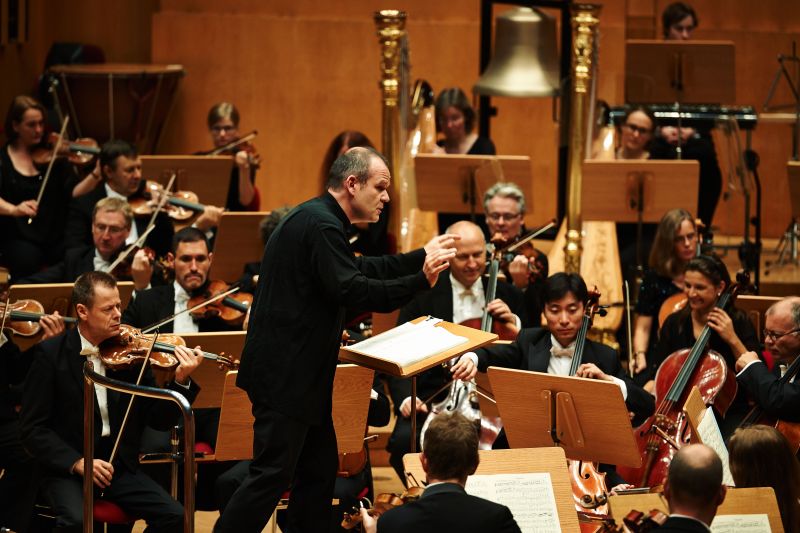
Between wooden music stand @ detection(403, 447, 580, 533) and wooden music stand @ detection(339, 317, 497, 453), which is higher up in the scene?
wooden music stand @ detection(339, 317, 497, 453)

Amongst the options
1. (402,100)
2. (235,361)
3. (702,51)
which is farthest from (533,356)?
(702,51)

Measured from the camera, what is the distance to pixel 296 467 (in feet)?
12.3

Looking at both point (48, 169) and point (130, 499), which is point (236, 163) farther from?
point (130, 499)

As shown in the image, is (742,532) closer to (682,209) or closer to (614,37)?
(682,209)

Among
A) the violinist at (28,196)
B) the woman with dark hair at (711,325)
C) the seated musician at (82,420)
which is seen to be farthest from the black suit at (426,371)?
the violinist at (28,196)

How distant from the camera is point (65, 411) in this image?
13.7 feet

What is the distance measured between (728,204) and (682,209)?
3.76 meters

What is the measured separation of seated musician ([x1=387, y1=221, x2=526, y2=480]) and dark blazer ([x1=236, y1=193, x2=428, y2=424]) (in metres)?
1.23

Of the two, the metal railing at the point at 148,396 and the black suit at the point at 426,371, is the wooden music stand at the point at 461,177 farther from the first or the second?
the metal railing at the point at 148,396

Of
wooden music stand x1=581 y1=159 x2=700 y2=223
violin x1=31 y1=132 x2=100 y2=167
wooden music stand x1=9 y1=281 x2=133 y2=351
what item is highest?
violin x1=31 y1=132 x2=100 y2=167

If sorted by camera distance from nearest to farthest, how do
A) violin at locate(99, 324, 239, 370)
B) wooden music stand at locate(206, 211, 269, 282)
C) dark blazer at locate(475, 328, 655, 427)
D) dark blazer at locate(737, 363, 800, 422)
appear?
violin at locate(99, 324, 239, 370)
dark blazer at locate(737, 363, 800, 422)
dark blazer at locate(475, 328, 655, 427)
wooden music stand at locate(206, 211, 269, 282)

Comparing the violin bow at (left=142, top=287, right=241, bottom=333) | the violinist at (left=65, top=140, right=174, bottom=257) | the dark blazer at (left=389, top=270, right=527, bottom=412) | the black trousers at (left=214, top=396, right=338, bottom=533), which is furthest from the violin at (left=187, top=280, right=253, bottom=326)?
the black trousers at (left=214, top=396, right=338, bottom=533)

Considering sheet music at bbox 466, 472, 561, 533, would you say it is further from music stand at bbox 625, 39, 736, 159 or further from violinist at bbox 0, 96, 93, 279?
music stand at bbox 625, 39, 736, 159

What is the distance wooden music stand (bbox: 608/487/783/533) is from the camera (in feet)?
10.9
